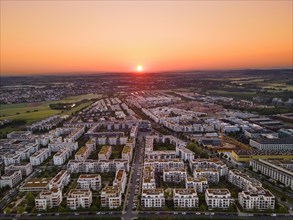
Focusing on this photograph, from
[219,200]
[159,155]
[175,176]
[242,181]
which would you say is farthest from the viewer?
[159,155]

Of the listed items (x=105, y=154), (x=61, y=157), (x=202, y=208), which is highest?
(x=105, y=154)

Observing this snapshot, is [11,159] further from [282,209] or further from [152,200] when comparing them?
[282,209]

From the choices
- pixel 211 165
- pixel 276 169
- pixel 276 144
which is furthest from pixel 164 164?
pixel 276 144

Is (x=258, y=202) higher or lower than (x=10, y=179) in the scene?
lower

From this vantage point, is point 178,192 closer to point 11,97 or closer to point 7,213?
point 7,213

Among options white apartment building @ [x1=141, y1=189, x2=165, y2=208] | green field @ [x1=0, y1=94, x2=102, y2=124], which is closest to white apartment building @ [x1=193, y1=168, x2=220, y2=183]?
white apartment building @ [x1=141, y1=189, x2=165, y2=208]

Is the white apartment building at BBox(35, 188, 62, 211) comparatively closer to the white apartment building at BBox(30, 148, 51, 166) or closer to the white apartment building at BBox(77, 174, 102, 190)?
the white apartment building at BBox(77, 174, 102, 190)
